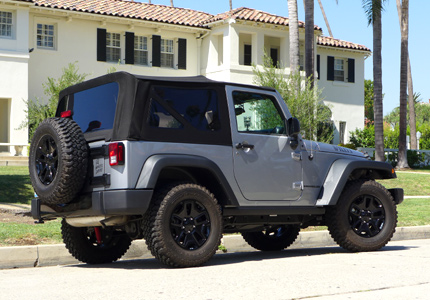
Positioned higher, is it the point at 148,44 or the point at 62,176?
the point at 148,44

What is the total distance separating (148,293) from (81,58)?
90.4 ft

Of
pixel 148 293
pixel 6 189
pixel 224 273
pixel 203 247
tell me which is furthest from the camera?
pixel 6 189

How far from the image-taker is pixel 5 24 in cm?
2978

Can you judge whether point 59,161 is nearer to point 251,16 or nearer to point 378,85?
point 378,85

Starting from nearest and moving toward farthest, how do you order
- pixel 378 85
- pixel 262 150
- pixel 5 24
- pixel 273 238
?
pixel 262 150 → pixel 273 238 → pixel 5 24 → pixel 378 85

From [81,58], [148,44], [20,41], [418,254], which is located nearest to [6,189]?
[418,254]

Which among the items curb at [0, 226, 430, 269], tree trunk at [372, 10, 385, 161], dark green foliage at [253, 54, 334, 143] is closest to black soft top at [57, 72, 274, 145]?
curb at [0, 226, 430, 269]

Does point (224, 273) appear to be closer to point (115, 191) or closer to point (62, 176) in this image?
point (115, 191)

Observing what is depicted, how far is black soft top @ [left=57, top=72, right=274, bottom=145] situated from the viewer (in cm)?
765

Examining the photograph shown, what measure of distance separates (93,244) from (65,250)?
47cm

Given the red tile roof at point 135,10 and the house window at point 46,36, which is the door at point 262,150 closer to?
the red tile roof at point 135,10

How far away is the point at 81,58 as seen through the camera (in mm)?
32594

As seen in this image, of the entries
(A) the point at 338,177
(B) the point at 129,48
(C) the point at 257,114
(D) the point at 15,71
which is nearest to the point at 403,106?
(B) the point at 129,48

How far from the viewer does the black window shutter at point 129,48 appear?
33750 millimetres
